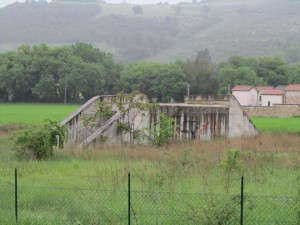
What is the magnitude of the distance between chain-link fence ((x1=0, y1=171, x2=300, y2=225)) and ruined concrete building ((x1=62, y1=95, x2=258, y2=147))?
37.5ft

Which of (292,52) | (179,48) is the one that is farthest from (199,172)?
(179,48)

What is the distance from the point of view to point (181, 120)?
26516 millimetres

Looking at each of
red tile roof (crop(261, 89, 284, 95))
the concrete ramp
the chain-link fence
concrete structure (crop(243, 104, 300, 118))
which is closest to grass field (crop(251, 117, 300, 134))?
the concrete ramp

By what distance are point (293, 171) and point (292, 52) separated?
481 ft

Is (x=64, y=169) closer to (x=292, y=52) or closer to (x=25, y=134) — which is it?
(x=25, y=134)

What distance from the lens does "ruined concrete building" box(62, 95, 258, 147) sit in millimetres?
24766

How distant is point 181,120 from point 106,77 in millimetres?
64363

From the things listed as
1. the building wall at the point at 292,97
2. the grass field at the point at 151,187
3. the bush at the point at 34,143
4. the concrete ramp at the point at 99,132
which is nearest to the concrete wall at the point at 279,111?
the building wall at the point at 292,97

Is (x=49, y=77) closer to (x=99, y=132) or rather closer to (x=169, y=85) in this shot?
(x=169, y=85)

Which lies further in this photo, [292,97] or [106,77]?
[106,77]

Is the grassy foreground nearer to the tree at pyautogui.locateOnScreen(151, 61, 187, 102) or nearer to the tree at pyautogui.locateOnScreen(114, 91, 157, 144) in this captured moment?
the tree at pyautogui.locateOnScreen(114, 91, 157, 144)

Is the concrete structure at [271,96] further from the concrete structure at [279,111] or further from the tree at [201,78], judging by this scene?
the concrete structure at [279,111]

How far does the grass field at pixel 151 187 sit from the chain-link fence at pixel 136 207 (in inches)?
0.7

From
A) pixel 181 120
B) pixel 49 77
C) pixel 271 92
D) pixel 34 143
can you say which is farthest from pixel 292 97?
pixel 34 143
